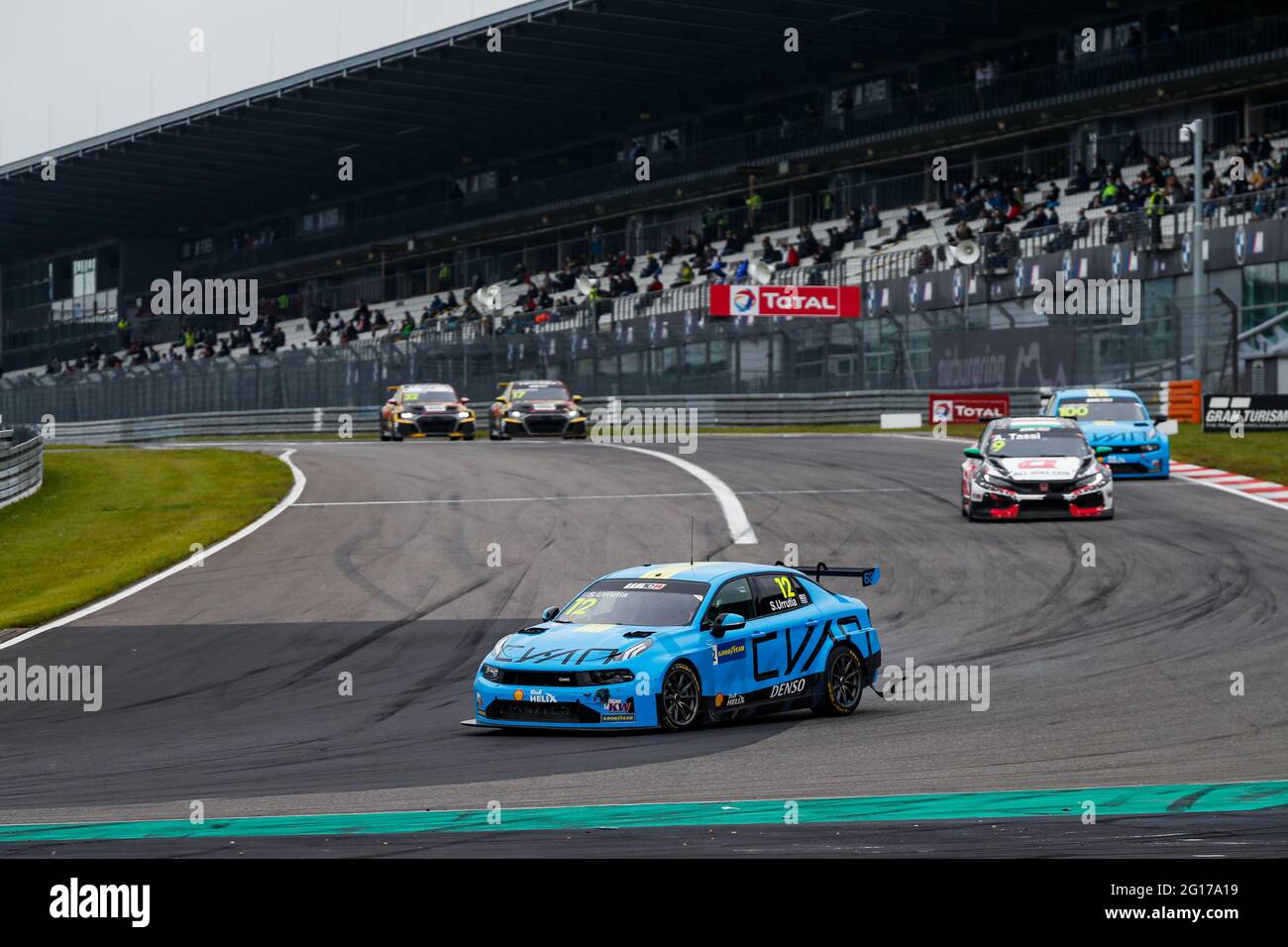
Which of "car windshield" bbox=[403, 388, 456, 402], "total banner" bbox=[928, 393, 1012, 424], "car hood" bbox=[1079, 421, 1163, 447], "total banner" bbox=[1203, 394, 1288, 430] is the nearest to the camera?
"car hood" bbox=[1079, 421, 1163, 447]

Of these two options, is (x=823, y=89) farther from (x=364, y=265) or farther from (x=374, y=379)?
(x=364, y=265)

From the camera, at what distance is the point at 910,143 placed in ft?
196

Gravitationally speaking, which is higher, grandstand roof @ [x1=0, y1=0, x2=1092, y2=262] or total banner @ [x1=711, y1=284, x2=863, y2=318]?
grandstand roof @ [x1=0, y1=0, x2=1092, y2=262]

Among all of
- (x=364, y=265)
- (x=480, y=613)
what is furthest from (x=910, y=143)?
(x=480, y=613)

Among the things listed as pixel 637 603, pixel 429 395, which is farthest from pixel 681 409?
pixel 637 603

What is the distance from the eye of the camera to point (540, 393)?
40500 millimetres

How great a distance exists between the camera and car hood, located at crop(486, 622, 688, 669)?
11.4 m

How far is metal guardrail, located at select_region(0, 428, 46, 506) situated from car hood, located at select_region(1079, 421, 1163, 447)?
17.2m

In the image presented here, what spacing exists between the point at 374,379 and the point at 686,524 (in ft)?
97.2

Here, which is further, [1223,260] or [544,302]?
[544,302]

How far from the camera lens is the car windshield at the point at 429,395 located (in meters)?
42.3

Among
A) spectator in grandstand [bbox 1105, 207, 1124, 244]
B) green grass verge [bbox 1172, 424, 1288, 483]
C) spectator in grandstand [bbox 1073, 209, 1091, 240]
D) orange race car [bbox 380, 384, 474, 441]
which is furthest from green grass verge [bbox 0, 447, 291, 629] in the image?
spectator in grandstand [bbox 1105, 207, 1124, 244]

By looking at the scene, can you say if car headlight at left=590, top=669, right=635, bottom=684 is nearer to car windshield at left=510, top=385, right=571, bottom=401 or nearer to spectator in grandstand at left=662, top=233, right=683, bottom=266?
car windshield at left=510, top=385, right=571, bottom=401

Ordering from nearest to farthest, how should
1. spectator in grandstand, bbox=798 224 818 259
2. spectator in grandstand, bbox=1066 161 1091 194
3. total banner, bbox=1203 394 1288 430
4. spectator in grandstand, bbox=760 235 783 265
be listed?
total banner, bbox=1203 394 1288 430, spectator in grandstand, bbox=1066 161 1091 194, spectator in grandstand, bbox=798 224 818 259, spectator in grandstand, bbox=760 235 783 265
